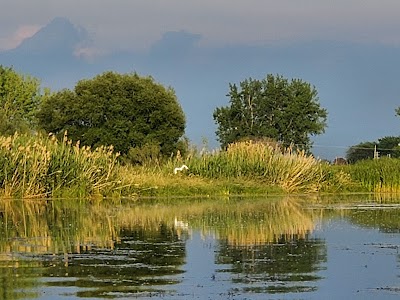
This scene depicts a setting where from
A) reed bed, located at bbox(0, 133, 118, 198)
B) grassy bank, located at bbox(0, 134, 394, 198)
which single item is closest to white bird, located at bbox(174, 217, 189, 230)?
reed bed, located at bbox(0, 133, 118, 198)

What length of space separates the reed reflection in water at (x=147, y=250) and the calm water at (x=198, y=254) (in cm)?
2

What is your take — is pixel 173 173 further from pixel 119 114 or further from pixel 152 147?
pixel 119 114

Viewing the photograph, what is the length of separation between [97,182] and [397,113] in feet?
136

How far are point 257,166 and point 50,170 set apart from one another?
35.9 feet

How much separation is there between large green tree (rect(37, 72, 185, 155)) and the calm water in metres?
28.2

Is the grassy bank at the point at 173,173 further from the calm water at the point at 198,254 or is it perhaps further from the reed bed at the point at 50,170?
the calm water at the point at 198,254

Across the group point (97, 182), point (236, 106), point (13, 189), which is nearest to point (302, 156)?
point (97, 182)

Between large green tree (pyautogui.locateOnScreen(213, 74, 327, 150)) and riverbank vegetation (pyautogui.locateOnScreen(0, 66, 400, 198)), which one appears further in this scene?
large green tree (pyautogui.locateOnScreen(213, 74, 327, 150))

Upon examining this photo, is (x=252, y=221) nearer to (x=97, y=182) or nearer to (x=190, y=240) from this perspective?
(x=190, y=240)

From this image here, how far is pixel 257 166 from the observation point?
42.8m

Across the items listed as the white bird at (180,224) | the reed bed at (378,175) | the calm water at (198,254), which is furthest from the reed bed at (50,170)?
the reed bed at (378,175)

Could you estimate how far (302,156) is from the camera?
44.6 m

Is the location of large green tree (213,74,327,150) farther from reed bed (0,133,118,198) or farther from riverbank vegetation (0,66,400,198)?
reed bed (0,133,118,198)

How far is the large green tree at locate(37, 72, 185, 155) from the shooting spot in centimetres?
5703
